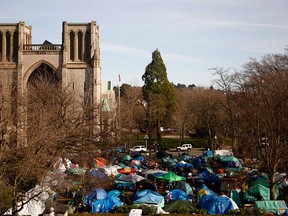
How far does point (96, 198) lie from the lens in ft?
80.9

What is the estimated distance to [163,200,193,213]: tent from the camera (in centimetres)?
2259

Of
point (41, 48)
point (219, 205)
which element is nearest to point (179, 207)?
point (219, 205)

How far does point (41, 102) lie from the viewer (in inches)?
1267

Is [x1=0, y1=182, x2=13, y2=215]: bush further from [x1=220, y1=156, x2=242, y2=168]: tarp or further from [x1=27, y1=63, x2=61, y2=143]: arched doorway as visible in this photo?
[x1=220, y1=156, x2=242, y2=168]: tarp

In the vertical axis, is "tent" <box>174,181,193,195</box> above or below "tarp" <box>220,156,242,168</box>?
below

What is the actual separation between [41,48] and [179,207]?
32.0m

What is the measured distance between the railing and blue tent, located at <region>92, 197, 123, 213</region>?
93.5 ft

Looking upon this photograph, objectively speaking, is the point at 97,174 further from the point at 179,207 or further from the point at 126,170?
the point at 179,207

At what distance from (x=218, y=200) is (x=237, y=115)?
1370 inches

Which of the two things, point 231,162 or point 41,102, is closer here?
point 41,102

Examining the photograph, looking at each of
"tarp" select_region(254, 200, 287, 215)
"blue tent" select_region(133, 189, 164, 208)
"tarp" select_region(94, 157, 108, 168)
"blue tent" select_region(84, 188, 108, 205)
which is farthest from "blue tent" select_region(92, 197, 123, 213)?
"tarp" select_region(94, 157, 108, 168)

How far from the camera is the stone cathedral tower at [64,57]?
4809cm

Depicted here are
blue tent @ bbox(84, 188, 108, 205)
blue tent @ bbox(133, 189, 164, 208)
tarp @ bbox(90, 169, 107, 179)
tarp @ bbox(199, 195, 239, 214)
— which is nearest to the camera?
tarp @ bbox(199, 195, 239, 214)

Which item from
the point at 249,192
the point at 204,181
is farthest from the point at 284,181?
the point at 204,181
